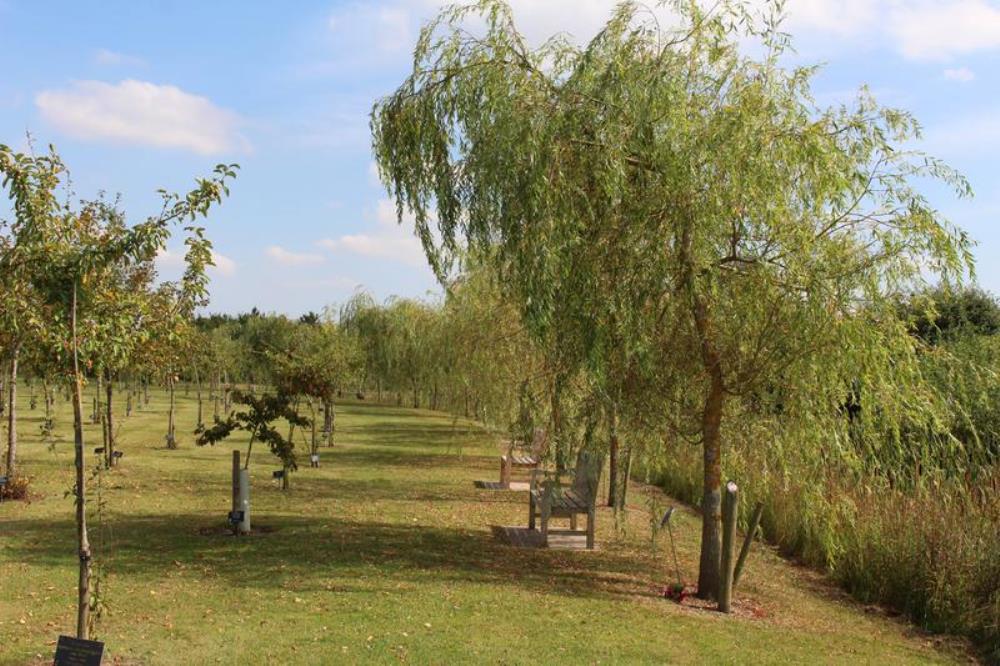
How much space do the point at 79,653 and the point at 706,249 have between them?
5.72m

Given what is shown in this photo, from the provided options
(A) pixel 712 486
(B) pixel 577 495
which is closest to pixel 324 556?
(B) pixel 577 495

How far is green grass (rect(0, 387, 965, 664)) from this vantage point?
249 inches

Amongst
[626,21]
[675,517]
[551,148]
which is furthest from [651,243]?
[675,517]

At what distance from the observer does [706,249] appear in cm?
779

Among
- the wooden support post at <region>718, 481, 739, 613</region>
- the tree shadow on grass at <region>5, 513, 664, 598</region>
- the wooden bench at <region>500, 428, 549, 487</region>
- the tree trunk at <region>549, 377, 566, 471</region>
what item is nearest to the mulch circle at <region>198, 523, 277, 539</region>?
the tree shadow on grass at <region>5, 513, 664, 598</region>

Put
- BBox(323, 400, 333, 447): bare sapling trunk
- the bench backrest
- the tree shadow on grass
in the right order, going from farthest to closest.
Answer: BBox(323, 400, 333, 447): bare sapling trunk → the bench backrest → the tree shadow on grass

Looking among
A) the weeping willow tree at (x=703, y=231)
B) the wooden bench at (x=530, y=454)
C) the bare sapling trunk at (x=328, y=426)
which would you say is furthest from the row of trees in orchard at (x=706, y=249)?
the bare sapling trunk at (x=328, y=426)

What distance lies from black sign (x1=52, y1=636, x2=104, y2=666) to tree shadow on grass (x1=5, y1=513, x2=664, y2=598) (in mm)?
3169

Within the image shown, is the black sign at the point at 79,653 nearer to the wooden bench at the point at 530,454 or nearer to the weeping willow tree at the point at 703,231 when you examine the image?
the weeping willow tree at the point at 703,231

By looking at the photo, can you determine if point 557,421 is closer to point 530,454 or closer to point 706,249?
point 706,249

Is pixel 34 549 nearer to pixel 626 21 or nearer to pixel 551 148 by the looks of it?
pixel 551 148

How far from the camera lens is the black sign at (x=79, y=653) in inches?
184

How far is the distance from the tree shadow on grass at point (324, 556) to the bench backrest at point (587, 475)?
2.47ft

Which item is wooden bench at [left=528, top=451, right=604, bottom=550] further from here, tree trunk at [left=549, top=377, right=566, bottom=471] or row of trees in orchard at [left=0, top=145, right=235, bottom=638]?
row of trees in orchard at [left=0, top=145, right=235, bottom=638]
